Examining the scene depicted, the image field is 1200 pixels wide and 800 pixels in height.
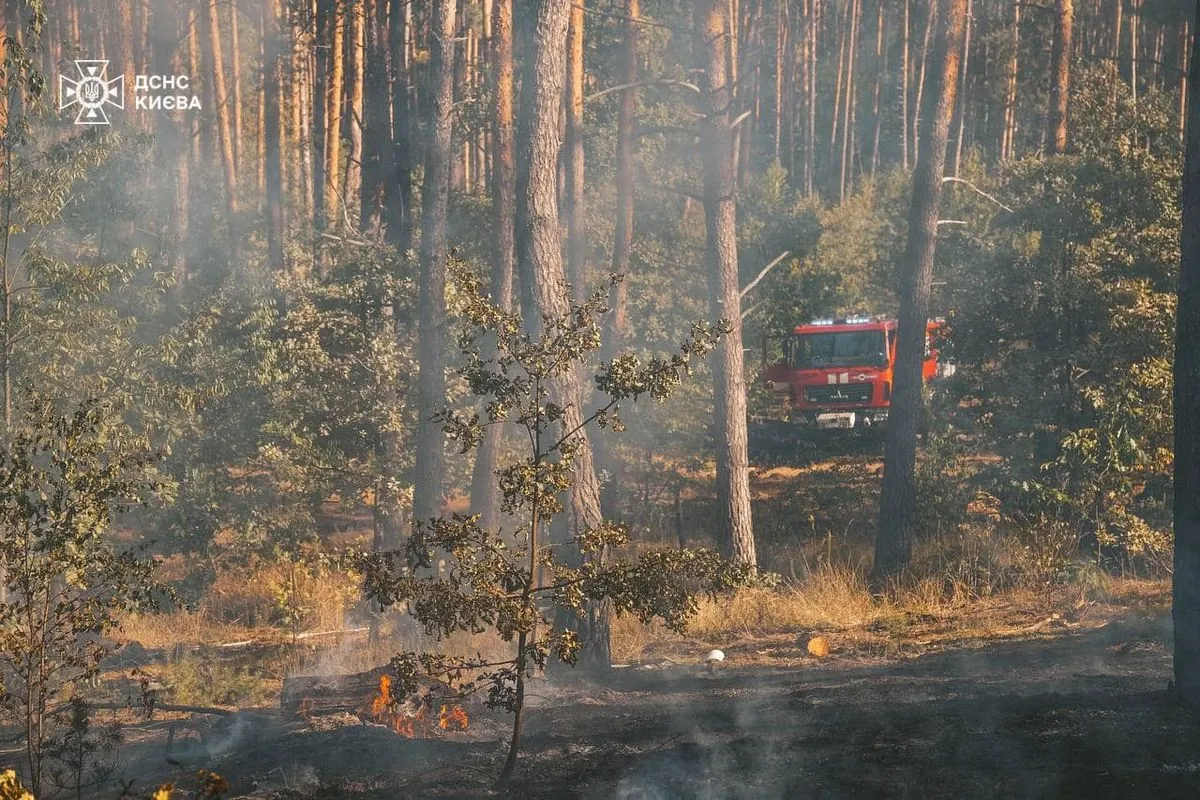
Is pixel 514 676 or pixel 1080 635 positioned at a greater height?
pixel 514 676

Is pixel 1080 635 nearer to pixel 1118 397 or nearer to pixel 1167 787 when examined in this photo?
pixel 1118 397

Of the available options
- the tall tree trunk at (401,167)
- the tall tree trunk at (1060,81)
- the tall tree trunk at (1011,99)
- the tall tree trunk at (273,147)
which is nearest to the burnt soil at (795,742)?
the tall tree trunk at (401,167)

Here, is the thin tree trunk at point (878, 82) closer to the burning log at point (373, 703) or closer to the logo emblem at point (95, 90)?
the logo emblem at point (95, 90)

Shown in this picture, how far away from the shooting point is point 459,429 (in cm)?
714

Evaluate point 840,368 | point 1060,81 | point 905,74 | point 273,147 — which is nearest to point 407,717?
point 840,368

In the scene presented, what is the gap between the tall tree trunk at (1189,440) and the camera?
8422 millimetres

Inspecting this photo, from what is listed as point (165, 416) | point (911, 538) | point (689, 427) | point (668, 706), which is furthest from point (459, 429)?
point (689, 427)

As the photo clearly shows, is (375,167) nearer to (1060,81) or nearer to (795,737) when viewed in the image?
(1060,81)

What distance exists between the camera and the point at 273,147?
1296 inches

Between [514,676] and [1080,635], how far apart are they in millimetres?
7350

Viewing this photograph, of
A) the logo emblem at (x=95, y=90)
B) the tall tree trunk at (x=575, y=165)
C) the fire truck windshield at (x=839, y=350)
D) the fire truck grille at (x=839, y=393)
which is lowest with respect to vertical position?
the fire truck grille at (x=839, y=393)

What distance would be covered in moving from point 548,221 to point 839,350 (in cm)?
1533

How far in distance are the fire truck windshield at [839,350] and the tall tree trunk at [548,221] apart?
14728 mm

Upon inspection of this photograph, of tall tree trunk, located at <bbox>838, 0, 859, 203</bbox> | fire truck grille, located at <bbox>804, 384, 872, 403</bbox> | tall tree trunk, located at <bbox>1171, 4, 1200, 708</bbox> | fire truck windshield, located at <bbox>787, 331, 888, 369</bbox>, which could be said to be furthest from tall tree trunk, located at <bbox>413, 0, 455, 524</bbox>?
tall tree trunk, located at <bbox>838, 0, 859, 203</bbox>
